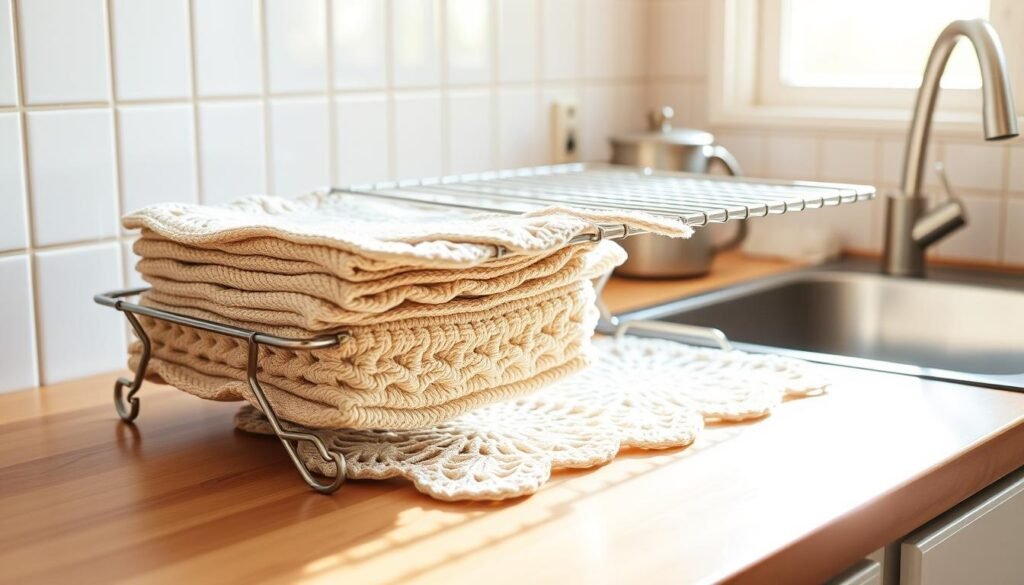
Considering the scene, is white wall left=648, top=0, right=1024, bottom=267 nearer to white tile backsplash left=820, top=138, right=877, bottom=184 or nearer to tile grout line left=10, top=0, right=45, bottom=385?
white tile backsplash left=820, top=138, right=877, bottom=184

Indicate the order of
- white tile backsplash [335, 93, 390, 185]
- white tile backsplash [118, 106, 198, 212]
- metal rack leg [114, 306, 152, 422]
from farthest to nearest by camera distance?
white tile backsplash [335, 93, 390, 185] → white tile backsplash [118, 106, 198, 212] → metal rack leg [114, 306, 152, 422]

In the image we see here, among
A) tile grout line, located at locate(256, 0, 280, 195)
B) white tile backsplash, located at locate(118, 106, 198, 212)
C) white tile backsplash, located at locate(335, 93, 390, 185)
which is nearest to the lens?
white tile backsplash, located at locate(118, 106, 198, 212)

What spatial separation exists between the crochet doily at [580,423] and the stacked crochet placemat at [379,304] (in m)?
0.04

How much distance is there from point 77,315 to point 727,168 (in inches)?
33.3

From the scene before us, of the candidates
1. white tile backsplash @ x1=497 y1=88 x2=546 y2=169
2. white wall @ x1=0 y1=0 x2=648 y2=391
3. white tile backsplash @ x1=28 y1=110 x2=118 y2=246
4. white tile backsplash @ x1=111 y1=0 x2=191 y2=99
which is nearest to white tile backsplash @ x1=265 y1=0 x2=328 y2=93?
white wall @ x1=0 y1=0 x2=648 y2=391

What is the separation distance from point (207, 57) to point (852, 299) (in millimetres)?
870

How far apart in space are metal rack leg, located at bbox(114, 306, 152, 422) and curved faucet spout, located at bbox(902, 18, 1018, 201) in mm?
903

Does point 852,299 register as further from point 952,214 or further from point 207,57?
point 207,57

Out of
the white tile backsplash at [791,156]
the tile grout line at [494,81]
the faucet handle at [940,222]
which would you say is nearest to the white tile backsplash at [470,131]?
the tile grout line at [494,81]

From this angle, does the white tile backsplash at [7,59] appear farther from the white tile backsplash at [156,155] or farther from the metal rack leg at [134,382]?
the metal rack leg at [134,382]

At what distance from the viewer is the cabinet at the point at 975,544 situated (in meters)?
0.83

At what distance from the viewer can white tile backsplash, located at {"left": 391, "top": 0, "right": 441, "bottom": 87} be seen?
1365mm

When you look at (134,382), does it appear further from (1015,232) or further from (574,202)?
(1015,232)

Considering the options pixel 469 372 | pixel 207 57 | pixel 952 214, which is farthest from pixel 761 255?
pixel 469 372
